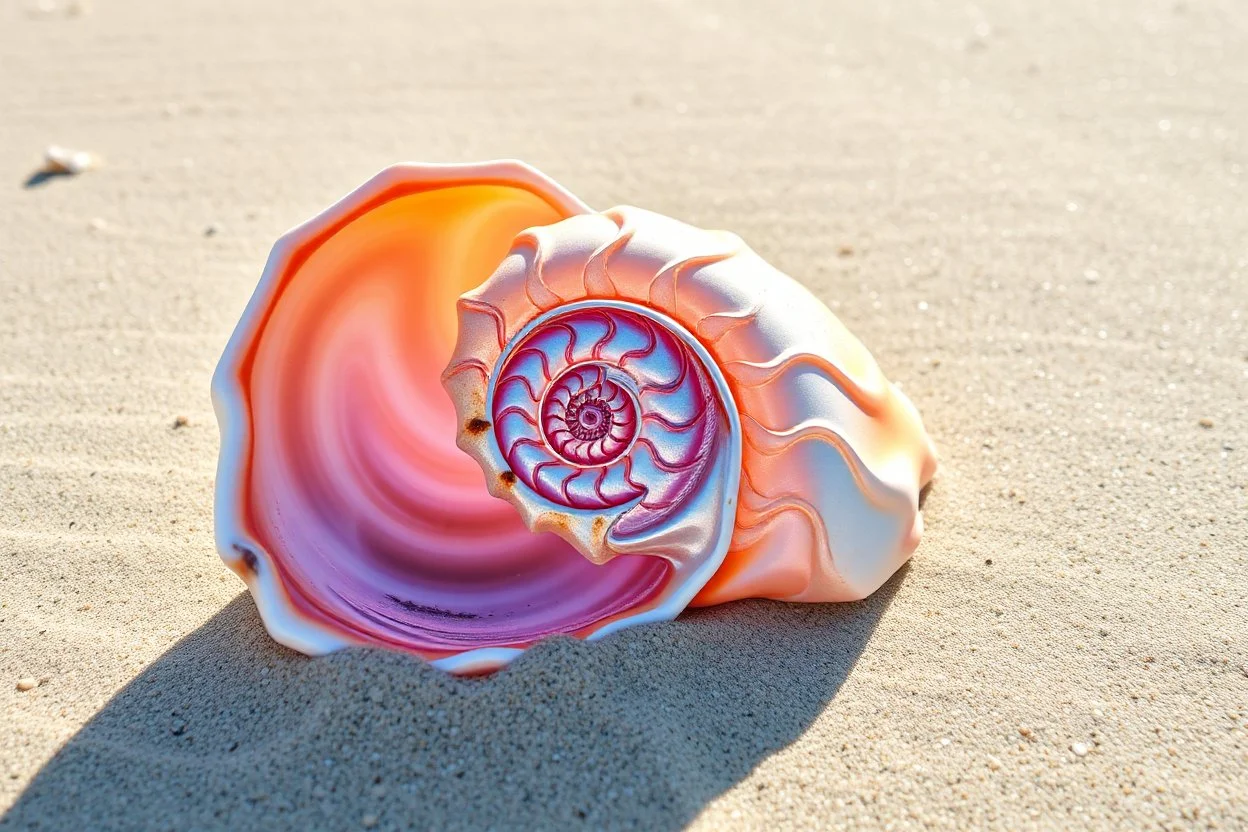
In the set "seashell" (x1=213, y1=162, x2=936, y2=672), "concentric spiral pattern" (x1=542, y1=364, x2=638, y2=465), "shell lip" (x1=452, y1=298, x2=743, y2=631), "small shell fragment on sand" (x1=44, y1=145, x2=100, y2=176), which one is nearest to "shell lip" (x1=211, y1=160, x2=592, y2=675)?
"seashell" (x1=213, y1=162, x2=936, y2=672)

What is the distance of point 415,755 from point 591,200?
7.75 ft

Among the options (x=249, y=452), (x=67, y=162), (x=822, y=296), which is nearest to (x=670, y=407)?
(x=249, y=452)

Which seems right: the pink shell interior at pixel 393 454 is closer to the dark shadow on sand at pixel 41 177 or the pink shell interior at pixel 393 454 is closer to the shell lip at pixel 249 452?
the shell lip at pixel 249 452

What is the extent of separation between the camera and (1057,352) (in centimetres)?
323

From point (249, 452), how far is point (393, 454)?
1.21ft

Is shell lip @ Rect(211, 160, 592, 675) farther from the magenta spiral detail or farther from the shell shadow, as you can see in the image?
the magenta spiral detail

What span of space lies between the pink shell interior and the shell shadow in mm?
119

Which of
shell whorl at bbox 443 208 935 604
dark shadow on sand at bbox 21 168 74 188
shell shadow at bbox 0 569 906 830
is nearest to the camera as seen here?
shell shadow at bbox 0 569 906 830

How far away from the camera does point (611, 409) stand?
7.05ft

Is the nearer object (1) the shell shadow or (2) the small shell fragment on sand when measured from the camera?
(1) the shell shadow

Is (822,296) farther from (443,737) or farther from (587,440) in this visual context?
(443,737)

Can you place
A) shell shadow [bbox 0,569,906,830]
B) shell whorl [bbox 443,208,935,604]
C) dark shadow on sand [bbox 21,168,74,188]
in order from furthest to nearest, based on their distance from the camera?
1. dark shadow on sand [bbox 21,168,74,188]
2. shell whorl [bbox 443,208,935,604]
3. shell shadow [bbox 0,569,906,830]

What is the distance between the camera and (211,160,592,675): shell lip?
2.14 metres

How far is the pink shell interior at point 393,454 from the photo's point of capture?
2229 millimetres
